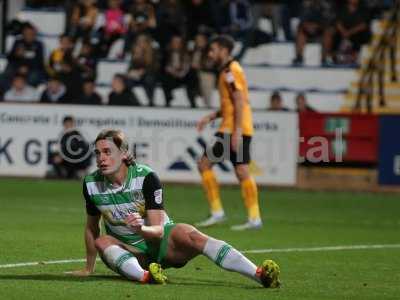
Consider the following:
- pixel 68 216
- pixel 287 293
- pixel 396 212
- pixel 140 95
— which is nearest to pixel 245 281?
pixel 287 293

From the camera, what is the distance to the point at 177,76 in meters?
24.8

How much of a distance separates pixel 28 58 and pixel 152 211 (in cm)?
1636

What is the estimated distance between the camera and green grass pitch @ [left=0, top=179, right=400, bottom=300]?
9289 mm

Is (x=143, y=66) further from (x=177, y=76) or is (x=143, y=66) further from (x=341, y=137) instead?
(x=341, y=137)

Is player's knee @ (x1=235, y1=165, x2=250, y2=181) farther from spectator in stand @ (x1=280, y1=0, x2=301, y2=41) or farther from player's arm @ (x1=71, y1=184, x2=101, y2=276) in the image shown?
spectator in stand @ (x1=280, y1=0, x2=301, y2=41)

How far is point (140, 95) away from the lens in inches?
989

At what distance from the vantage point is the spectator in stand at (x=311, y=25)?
26.0 m

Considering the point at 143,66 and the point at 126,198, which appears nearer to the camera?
the point at 126,198

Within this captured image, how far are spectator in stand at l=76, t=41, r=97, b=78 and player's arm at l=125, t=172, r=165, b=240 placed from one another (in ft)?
50.3

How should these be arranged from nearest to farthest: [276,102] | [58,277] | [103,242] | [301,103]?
[103,242] → [58,277] → [276,102] → [301,103]

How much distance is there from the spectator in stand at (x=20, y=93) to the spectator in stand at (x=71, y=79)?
0.63 meters

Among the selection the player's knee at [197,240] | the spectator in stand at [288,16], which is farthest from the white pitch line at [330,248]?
the spectator in stand at [288,16]

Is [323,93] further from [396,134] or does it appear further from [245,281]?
[245,281]

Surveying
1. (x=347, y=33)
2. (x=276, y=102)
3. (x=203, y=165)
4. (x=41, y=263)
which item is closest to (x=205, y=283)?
(x=41, y=263)
